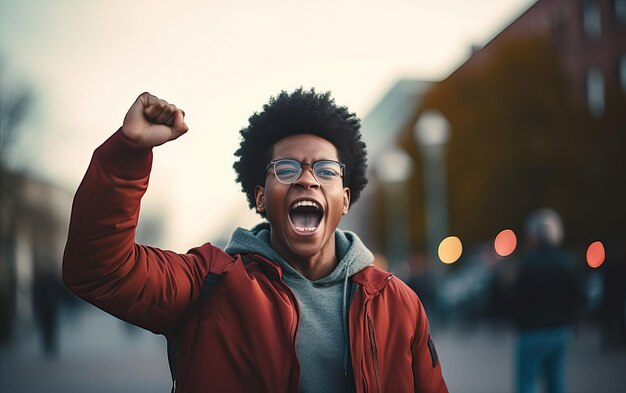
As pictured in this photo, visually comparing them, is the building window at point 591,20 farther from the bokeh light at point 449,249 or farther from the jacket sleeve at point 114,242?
the jacket sleeve at point 114,242

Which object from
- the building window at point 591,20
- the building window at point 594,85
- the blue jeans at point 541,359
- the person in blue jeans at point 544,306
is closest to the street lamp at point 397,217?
the building window at point 594,85

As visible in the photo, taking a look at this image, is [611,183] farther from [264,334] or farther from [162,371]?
[264,334]

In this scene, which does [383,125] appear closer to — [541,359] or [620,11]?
[620,11]

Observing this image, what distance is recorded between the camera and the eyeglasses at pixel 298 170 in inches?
123

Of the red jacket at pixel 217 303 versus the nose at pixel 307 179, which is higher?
the nose at pixel 307 179

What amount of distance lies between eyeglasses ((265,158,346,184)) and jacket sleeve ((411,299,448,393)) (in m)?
0.56

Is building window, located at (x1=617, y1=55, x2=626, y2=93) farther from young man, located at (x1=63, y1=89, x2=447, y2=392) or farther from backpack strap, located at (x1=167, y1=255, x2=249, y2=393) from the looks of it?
backpack strap, located at (x1=167, y1=255, x2=249, y2=393)

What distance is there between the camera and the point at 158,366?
14.4 m

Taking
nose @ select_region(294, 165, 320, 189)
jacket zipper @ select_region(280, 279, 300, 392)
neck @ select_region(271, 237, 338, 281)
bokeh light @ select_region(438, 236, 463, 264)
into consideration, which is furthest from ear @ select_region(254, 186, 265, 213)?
bokeh light @ select_region(438, 236, 463, 264)

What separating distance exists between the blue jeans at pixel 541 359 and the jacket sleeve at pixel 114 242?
442 cm

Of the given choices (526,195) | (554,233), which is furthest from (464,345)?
(526,195)

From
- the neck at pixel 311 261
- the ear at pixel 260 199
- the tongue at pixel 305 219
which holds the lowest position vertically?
the neck at pixel 311 261

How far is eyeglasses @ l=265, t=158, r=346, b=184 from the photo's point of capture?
3119 mm

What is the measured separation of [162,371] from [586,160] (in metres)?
18.5
